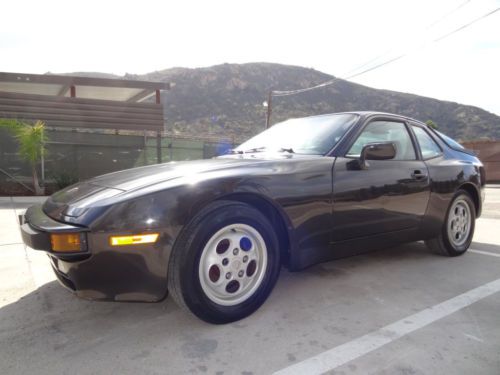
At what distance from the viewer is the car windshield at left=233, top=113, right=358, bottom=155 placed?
284cm

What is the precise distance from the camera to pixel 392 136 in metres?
3.37

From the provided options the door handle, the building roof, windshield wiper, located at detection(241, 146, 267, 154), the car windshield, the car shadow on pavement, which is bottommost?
the car shadow on pavement

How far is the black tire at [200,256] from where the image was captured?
195 centimetres

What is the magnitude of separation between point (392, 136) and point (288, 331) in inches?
85.8

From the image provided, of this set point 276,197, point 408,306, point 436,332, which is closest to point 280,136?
point 276,197

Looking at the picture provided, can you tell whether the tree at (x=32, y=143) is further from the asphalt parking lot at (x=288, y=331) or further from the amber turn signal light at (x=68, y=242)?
the amber turn signal light at (x=68, y=242)

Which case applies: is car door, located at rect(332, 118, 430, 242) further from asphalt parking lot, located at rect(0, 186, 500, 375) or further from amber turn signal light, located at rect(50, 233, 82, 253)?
amber turn signal light, located at rect(50, 233, 82, 253)

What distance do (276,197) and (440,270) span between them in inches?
77.4

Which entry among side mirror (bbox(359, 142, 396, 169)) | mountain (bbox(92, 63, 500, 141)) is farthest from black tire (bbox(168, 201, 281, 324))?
mountain (bbox(92, 63, 500, 141))

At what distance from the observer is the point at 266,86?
46.5 m

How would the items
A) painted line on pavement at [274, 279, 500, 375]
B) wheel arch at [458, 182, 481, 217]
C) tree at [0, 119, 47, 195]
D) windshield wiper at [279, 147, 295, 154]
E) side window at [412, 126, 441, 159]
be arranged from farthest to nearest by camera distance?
→ tree at [0, 119, 47, 195], wheel arch at [458, 182, 481, 217], side window at [412, 126, 441, 159], windshield wiper at [279, 147, 295, 154], painted line on pavement at [274, 279, 500, 375]

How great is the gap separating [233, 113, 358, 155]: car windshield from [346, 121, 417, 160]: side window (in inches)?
7.4

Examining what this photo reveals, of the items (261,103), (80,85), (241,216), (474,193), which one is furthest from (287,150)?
(261,103)

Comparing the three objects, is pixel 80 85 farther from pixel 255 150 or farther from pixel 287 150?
pixel 287 150
